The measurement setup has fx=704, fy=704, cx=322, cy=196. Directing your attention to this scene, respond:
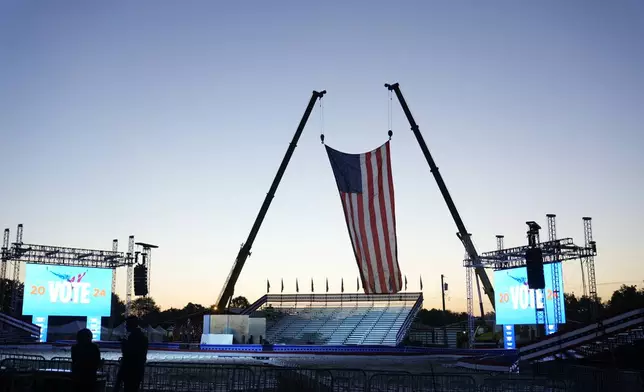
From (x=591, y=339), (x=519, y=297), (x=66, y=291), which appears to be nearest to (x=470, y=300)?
(x=519, y=297)

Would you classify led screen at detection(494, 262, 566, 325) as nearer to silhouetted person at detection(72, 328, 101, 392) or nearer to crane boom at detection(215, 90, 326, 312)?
crane boom at detection(215, 90, 326, 312)

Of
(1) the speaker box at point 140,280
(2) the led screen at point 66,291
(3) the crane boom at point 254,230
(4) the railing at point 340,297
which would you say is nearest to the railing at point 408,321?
(4) the railing at point 340,297

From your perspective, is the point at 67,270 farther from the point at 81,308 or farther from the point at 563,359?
the point at 563,359

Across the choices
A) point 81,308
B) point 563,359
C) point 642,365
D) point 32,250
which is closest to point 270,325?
point 81,308

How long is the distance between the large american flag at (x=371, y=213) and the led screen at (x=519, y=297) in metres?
12.4

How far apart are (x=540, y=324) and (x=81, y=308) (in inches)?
1294

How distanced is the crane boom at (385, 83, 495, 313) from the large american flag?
47.7 ft

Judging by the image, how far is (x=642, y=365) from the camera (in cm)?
2366

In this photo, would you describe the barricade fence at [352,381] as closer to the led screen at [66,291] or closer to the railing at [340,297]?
the led screen at [66,291]

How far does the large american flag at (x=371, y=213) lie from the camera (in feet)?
109

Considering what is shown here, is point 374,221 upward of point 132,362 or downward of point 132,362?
upward

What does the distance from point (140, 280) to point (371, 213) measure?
21.3 metres

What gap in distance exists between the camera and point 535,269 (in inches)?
1315

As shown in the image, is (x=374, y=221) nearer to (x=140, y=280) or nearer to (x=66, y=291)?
(x=140, y=280)
